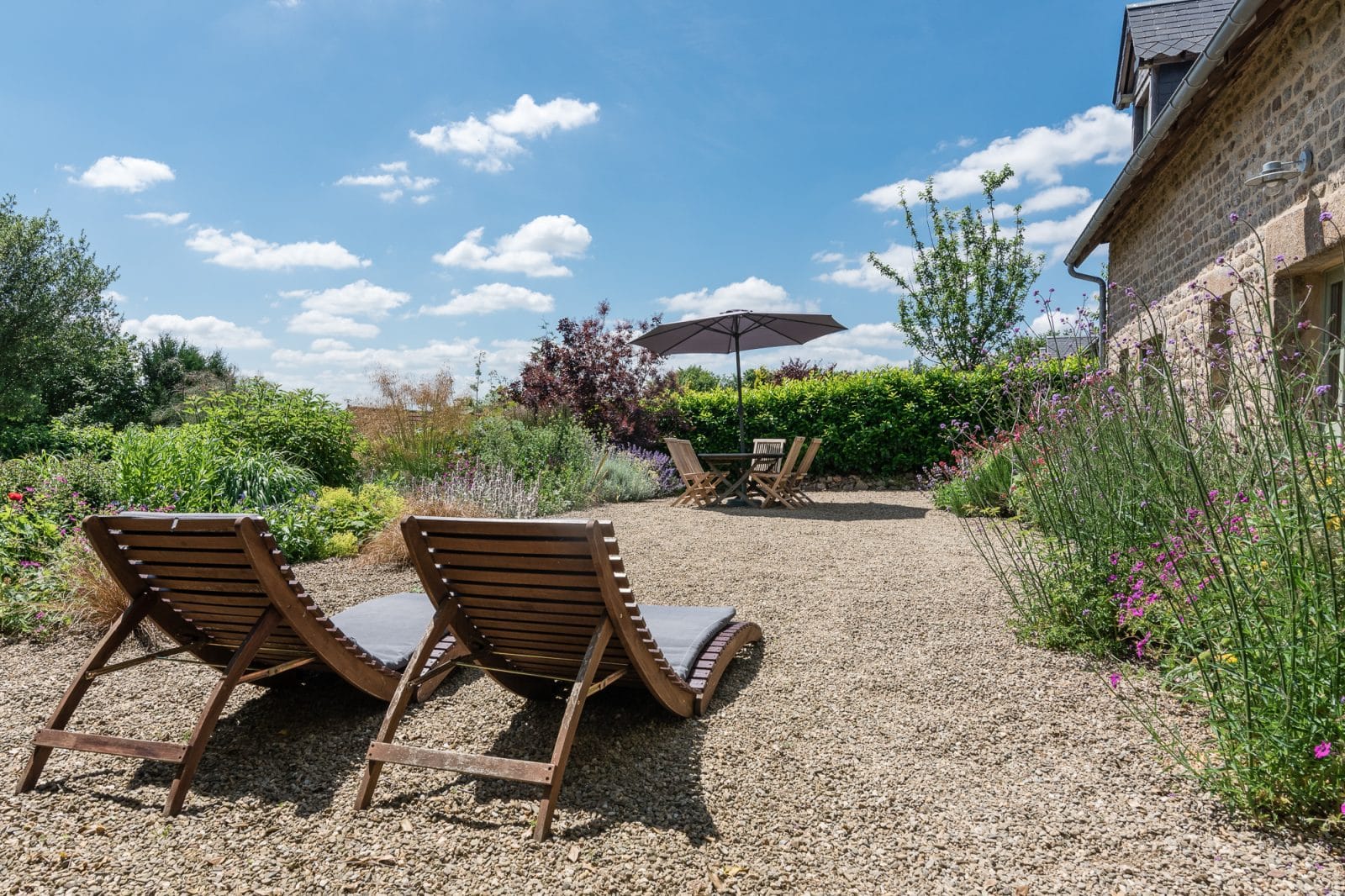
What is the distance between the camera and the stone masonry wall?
15.9 feet

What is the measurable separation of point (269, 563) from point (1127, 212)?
401 inches

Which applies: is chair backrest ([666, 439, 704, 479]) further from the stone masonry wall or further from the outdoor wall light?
the outdoor wall light

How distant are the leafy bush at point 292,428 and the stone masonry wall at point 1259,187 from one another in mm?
8001

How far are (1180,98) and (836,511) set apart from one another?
5.00m

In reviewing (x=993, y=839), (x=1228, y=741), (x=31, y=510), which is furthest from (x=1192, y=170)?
(x=31, y=510)

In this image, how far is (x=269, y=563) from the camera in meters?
2.55

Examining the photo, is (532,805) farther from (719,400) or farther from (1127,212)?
(719,400)

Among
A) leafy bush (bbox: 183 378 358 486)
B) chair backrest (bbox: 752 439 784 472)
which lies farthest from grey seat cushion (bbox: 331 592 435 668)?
chair backrest (bbox: 752 439 784 472)

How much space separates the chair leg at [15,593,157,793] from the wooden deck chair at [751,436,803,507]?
7.32m

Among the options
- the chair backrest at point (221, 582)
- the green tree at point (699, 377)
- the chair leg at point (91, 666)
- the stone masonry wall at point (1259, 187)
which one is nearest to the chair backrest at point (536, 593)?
the chair backrest at point (221, 582)

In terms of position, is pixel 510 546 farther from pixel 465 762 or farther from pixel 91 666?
pixel 91 666

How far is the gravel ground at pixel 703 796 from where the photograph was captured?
205 centimetres

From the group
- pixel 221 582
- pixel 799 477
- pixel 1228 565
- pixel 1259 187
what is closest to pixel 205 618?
pixel 221 582

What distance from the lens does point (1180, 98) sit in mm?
6238
